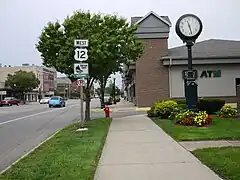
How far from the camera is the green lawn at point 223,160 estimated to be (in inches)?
300

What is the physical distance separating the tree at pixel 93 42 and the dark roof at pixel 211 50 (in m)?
14.9

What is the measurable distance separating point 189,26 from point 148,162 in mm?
10807

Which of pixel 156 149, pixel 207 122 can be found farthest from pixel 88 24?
pixel 156 149

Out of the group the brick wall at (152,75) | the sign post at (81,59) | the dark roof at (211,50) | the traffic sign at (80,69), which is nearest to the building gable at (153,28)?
the brick wall at (152,75)

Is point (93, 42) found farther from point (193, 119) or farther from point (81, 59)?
point (193, 119)

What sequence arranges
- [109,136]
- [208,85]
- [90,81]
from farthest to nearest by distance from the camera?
[208,85] < [90,81] < [109,136]

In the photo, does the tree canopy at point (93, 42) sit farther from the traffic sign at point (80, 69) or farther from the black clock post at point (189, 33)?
the black clock post at point (189, 33)

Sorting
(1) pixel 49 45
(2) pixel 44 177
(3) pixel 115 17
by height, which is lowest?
(2) pixel 44 177

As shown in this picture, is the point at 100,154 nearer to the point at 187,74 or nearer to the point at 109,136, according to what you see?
the point at 109,136

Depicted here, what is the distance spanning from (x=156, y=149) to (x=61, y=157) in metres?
2.62

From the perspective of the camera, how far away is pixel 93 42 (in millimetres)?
20891

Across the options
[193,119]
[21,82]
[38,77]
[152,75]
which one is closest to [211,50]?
[152,75]

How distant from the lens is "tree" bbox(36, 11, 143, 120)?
834 inches

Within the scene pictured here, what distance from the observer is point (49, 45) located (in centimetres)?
2219
